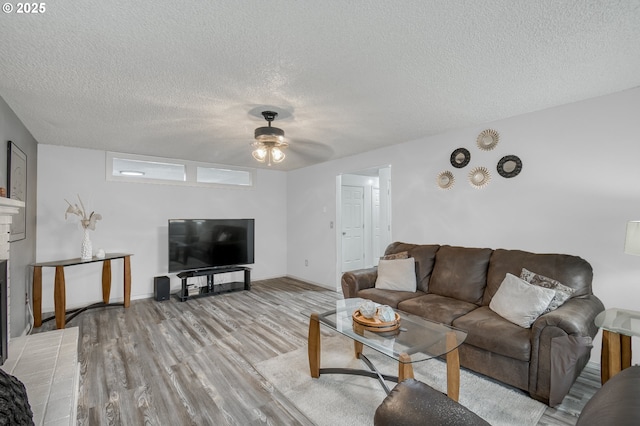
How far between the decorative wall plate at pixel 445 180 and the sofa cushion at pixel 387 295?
1.35 metres

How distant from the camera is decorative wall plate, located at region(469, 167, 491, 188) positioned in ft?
10.7

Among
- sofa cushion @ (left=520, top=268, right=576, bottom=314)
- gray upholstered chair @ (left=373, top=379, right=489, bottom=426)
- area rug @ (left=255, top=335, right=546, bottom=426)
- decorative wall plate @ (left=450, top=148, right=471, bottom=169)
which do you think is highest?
decorative wall plate @ (left=450, top=148, right=471, bottom=169)

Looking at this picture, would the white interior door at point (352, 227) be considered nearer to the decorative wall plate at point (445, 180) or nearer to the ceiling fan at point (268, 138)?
the decorative wall plate at point (445, 180)

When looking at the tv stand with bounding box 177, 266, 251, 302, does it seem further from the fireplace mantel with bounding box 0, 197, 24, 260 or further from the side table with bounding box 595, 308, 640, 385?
the side table with bounding box 595, 308, 640, 385

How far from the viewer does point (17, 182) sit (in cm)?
297

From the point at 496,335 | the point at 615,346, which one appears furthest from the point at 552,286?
the point at 496,335

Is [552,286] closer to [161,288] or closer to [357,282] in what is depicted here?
[357,282]

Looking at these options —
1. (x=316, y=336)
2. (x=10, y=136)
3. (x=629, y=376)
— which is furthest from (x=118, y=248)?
(x=629, y=376)

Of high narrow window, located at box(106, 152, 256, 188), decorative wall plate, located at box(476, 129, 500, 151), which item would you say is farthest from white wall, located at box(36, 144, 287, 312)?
decorative wall plate, located at box(476, 129, 500, 151)

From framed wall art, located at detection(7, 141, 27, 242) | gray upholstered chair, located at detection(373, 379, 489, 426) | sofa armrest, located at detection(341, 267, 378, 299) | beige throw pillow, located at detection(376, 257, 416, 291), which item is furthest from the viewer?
sofa armrest, located at detection(341, 267, 378, 299)

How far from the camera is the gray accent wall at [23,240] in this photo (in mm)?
2596

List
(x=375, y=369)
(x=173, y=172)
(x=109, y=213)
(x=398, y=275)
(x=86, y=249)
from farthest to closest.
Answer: (x=173, y=172) < (x=109, y=213) < (x=86, y=249) < (x=398, y=275) < (x=375, y=369)

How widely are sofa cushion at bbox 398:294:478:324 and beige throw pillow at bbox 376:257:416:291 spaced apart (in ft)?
0.98

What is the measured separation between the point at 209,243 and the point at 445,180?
149 inches
